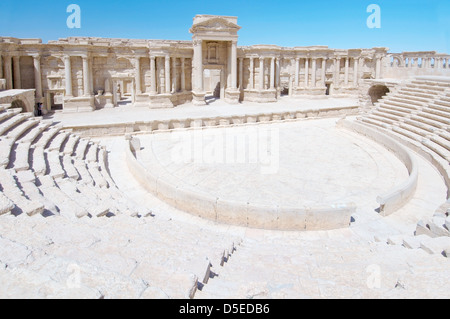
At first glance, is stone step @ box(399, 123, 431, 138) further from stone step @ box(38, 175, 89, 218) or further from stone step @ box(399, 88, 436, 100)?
stone step @ box(38, 175, 89, 218)

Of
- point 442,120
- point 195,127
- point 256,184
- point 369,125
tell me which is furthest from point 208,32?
point 256,184

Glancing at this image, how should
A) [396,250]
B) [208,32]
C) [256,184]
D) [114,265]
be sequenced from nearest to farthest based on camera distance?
[114,265] → [396,250] → [256,184] → [208,32]

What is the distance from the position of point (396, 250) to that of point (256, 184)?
5120 mm

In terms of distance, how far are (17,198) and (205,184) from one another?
17.1ft

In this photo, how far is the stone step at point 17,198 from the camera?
254 inches

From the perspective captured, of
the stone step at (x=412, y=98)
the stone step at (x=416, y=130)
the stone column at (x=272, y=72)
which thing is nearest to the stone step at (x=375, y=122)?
the stone step at (x=416, y=130)

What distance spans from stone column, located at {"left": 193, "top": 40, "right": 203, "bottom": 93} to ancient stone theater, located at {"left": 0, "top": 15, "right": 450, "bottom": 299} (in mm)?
105

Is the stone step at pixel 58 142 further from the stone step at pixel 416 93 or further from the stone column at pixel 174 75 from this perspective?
the stone step at pixel 416 93

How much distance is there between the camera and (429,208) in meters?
9.73

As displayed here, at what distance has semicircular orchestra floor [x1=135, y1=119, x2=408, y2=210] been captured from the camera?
1023cm

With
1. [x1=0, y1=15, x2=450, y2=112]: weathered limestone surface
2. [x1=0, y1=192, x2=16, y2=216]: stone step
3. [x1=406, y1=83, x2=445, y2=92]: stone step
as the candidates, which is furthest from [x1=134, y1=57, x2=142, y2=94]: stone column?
[x1=0, y1=192, x2=16, y2=216]: stone step

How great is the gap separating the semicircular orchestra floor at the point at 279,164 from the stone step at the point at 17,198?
4.70m
